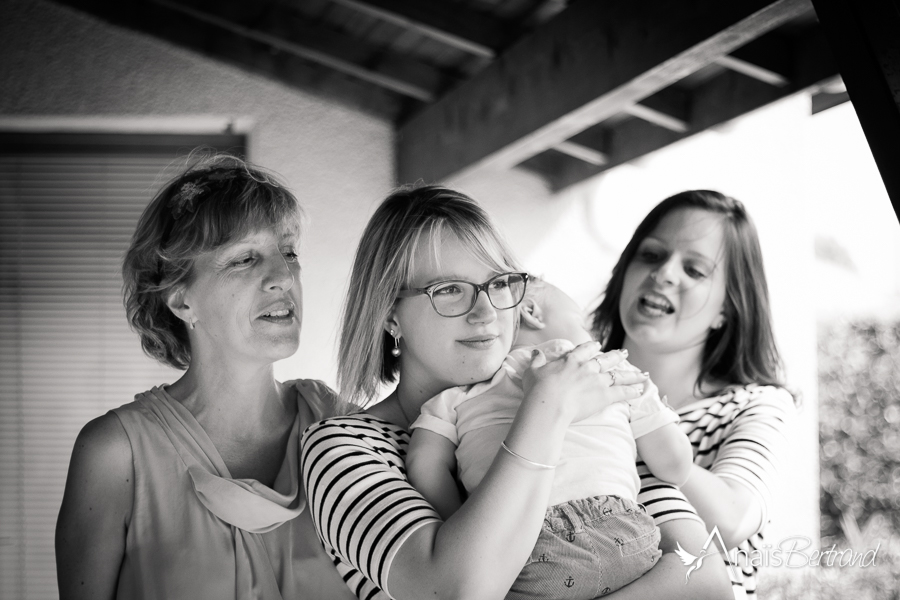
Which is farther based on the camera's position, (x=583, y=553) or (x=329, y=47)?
(x=329, y=47)

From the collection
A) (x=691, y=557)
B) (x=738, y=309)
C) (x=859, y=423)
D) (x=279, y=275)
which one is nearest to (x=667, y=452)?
(x=691, y=557)

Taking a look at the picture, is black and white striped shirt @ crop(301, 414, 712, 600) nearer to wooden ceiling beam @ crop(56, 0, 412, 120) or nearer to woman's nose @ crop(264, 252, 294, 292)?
woman's nose @ crop(264, 252, 294, 292)

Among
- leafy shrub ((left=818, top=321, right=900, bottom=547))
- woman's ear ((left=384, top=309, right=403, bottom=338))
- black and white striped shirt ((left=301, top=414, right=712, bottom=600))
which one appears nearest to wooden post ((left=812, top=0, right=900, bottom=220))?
black and white striped shirt ((left=301, top=414, right=712, bottom=600))

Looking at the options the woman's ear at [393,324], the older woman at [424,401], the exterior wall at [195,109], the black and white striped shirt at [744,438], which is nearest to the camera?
the older woman at [424,401]

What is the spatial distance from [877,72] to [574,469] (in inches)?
39.0

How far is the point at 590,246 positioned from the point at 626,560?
2.76 meters

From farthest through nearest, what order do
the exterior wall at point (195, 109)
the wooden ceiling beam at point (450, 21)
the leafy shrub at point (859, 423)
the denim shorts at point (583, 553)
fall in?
the leafy shrub at point (859, 423) → the exterior wall at point (195, 109) → the wooden ceiling beam at point (450, 21) → the denim shorts at point (583, 553)

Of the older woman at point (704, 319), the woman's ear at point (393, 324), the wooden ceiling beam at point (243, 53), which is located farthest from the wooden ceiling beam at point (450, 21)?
the woman's ear at point (393, 324)

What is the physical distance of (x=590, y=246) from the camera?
3990 mm

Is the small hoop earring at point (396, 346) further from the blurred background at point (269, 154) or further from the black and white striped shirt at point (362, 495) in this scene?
the blurred background at point (269, 154)

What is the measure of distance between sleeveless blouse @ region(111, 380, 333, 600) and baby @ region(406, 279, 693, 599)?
16.0 inches

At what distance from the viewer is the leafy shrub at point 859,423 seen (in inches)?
270

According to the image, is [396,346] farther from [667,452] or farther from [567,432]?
[667,452]

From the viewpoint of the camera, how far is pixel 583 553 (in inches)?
52.1
